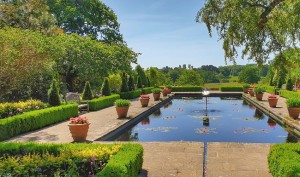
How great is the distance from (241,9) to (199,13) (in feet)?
6.56

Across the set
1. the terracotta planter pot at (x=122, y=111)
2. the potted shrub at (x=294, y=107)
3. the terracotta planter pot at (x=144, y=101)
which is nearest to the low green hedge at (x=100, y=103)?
the terracotta planter pot at (x=144, y=101)

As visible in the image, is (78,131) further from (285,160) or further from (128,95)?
(128,95)

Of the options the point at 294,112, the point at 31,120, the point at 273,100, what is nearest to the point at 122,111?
the point at 31,120

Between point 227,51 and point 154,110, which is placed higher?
point 227,51

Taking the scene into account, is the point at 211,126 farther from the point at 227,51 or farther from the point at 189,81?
the point at 189,81

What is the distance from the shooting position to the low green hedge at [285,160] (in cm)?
611

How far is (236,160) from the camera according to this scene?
9.13 meters

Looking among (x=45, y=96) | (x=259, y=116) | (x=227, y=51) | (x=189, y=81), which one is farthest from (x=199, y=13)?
(x=189, y=81)

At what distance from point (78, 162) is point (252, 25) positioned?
794cm

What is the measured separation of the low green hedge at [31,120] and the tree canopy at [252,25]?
838 cm

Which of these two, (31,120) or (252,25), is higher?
(252,25)

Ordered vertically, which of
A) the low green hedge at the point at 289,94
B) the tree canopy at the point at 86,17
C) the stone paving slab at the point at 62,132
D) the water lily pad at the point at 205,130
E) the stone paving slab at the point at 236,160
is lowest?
the water lily pad at the point at 205,130

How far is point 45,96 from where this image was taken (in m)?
24.3

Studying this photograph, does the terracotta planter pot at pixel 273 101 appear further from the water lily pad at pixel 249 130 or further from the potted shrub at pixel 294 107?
the water lily pad at pixel 249 130
